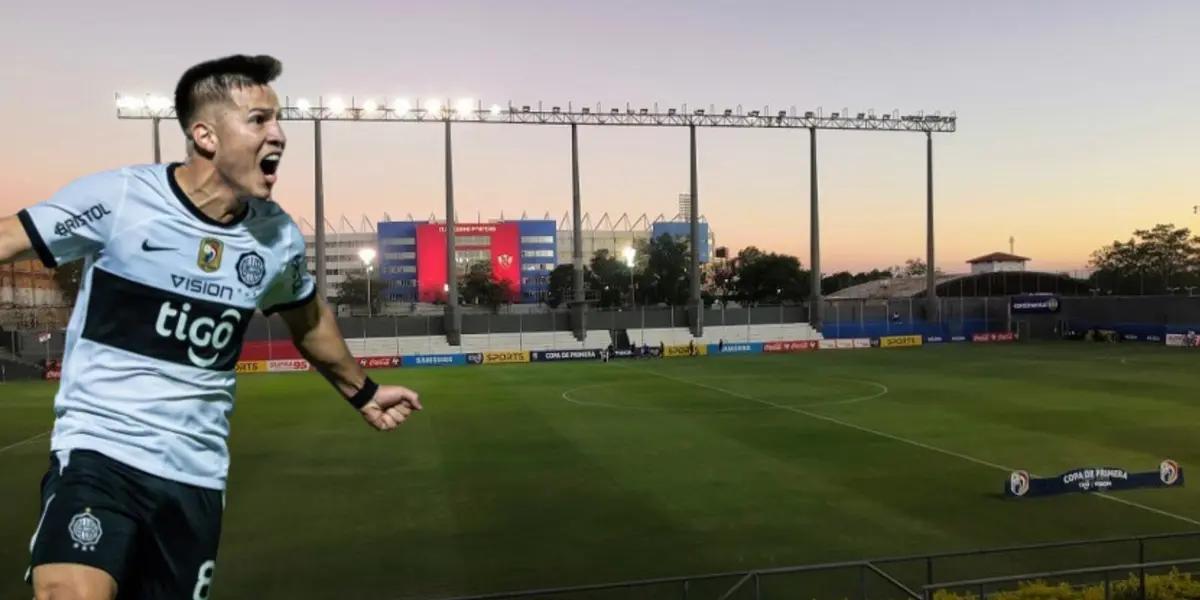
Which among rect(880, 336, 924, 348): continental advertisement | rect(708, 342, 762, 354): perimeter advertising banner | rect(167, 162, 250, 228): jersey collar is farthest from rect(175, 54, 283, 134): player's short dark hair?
rect(880, 336, 924, 348): continental advertisement

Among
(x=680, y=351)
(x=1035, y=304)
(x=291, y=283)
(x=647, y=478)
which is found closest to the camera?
(x=291, y=283)

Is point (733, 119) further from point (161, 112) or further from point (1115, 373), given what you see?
point (161, 112)

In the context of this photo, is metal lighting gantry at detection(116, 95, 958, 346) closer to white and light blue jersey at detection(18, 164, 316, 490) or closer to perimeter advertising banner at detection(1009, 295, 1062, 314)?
perimeter advertising banner at detection(1009, 295, 1062, 314)

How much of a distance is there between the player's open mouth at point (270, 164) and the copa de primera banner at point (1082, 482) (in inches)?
734

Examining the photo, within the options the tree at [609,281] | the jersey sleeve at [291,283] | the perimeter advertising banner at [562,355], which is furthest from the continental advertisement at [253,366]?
the tree at [609,281]

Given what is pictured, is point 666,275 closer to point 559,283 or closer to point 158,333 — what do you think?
point 559,283

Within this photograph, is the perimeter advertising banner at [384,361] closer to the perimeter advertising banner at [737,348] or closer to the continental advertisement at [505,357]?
the continental advertisement at [505,357]

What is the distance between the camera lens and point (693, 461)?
75.0ft

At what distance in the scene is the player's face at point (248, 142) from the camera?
3.12m

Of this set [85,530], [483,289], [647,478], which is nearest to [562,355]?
[647,478]

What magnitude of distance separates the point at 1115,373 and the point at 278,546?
42.2 metres

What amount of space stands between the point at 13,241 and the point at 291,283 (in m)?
1.05

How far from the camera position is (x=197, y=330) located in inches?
119

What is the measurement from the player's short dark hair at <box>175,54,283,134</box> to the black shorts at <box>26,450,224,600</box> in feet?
4.22
